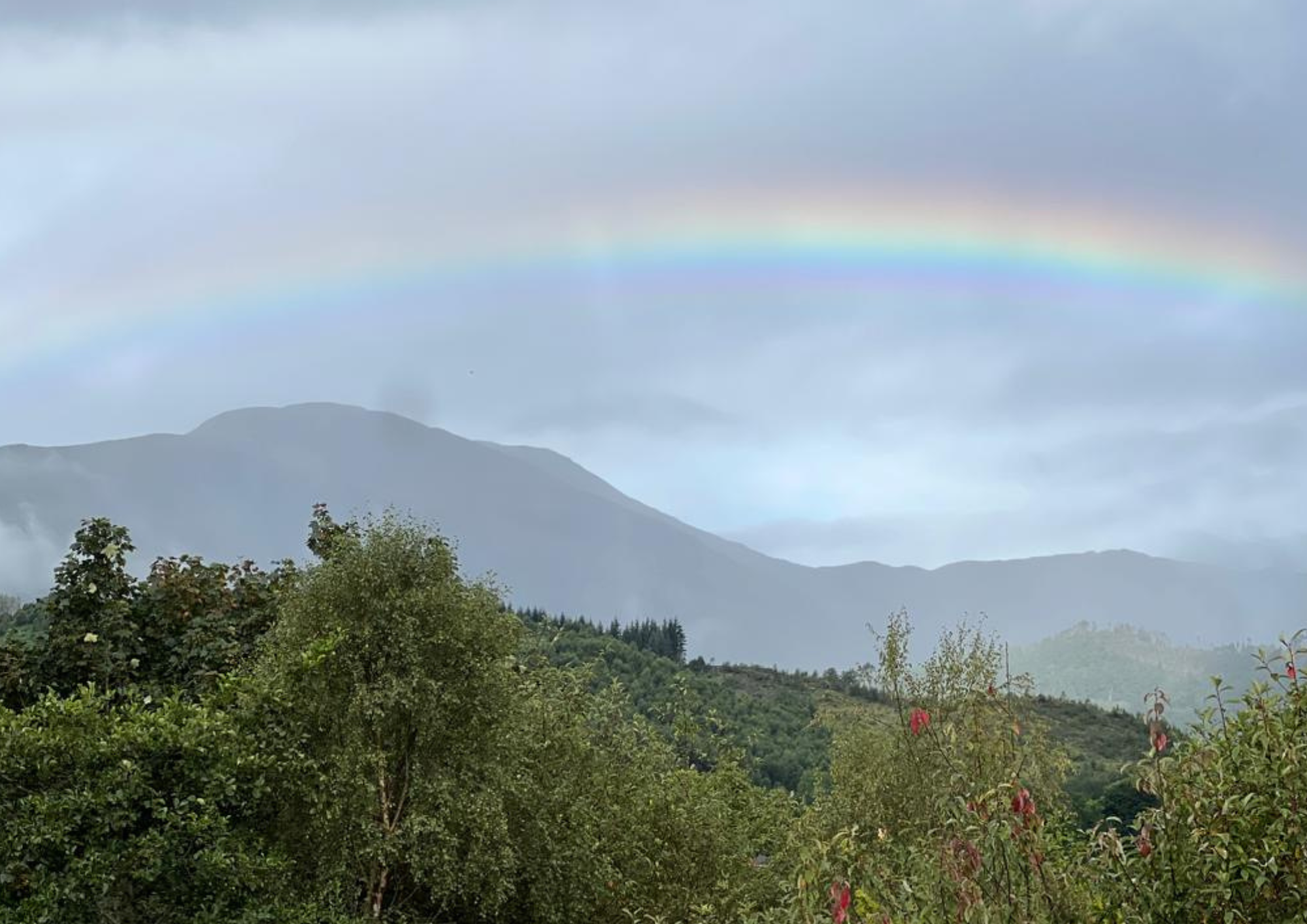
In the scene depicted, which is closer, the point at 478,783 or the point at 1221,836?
the point at 1221,836

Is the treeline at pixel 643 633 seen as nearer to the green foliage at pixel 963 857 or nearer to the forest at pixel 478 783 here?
the forest at pixel 478 783

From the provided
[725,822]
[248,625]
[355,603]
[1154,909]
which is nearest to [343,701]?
[355,603]

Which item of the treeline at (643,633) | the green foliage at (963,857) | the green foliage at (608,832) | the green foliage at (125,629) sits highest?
the treeline at (643,633)

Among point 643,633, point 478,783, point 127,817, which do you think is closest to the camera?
point 127,817

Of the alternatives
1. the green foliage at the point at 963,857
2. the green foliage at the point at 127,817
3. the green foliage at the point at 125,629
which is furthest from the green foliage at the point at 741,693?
the green foliage at the point at 963,857

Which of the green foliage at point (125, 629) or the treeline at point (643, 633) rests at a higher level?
the treeline at point (643, 633)

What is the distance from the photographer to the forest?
9109 millimetres

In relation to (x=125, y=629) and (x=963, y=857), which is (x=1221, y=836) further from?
(x=125, y=629)

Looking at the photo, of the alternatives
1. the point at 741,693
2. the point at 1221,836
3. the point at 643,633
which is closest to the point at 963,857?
the point at 1221,836

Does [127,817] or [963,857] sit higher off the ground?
[963,857]

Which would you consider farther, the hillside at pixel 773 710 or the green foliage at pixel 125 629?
the hillside at pixel 773 710

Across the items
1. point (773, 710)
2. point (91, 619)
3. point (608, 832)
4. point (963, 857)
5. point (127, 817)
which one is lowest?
point (608, 832)

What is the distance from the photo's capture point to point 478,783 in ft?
74.8

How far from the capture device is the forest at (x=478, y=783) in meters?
9.11
